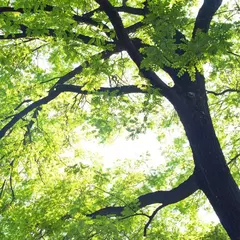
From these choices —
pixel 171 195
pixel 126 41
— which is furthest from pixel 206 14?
pixel 171 195

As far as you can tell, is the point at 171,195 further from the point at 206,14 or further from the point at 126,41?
the point at 206,14

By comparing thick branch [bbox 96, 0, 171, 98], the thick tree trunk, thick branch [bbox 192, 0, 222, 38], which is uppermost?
thick branch [bbox 192, 0, 222, 38]

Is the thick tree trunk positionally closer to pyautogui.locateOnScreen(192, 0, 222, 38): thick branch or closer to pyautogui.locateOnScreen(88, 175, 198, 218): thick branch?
pyautogui.locateOnScreen(88, 175, 198, 218): thick branch

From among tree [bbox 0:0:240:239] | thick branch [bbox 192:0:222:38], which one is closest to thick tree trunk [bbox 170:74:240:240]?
tree [bbox 0:0:240:239]

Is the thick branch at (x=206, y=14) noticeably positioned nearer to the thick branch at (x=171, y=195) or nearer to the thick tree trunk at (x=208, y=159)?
the thick tree trunk at (x=208, y=159)

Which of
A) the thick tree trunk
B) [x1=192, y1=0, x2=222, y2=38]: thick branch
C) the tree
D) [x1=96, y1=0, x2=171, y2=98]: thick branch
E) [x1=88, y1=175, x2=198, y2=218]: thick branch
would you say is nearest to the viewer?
the tree

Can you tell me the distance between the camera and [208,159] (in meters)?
Answer: 5.33

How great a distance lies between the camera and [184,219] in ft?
36.7

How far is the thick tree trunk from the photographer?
5.13 meters

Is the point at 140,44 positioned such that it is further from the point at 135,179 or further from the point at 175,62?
the point at 135,179

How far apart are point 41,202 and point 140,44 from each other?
373cm

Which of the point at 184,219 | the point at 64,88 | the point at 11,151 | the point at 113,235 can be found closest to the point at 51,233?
the point at 113,235

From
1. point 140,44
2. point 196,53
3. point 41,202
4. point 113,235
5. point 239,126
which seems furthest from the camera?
point 239,126

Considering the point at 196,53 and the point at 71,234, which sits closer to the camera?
the point at 196,53
